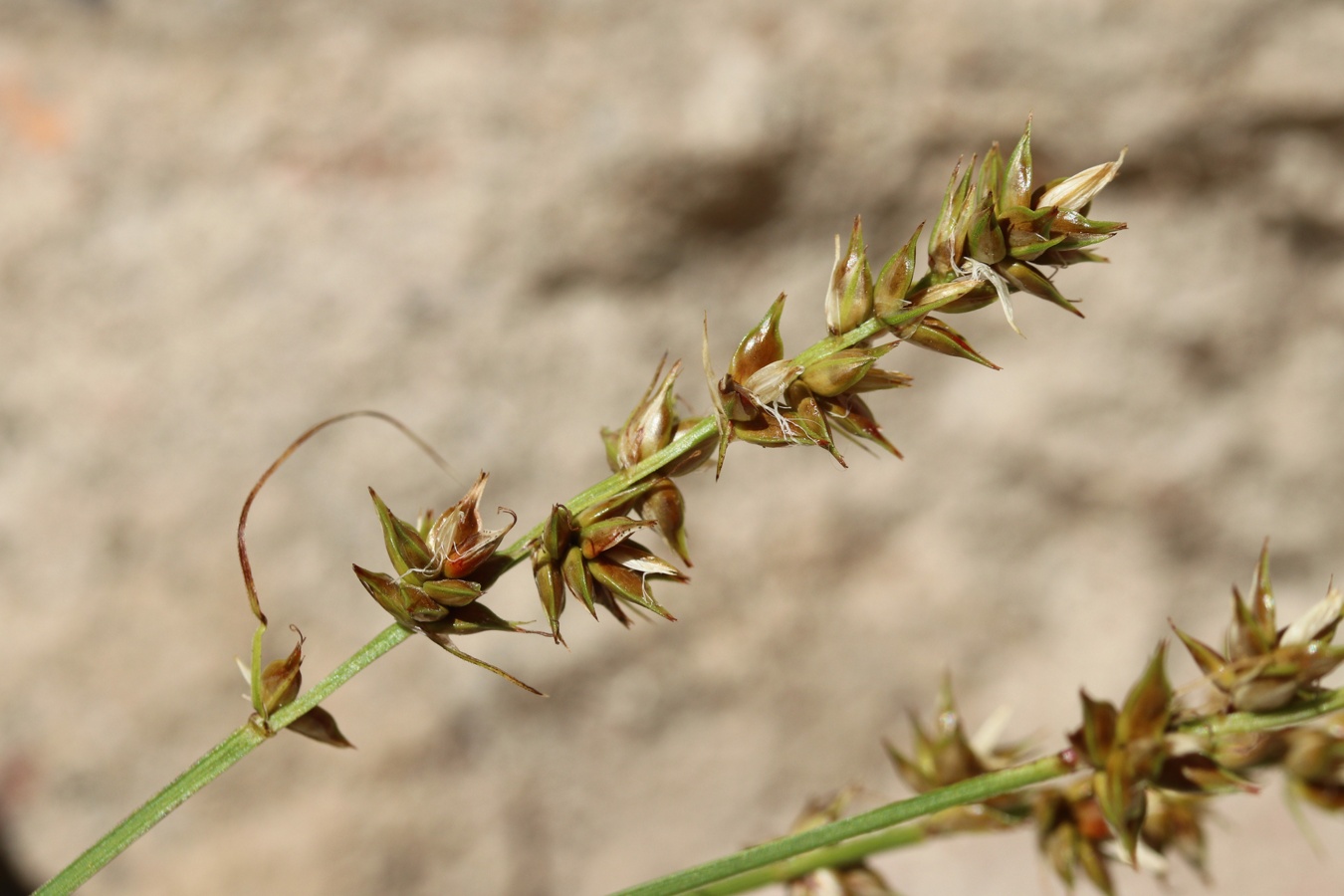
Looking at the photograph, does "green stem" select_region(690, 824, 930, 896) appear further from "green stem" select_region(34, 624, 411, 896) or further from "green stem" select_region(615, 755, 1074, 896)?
"green stem" select_region(34, 624, 411, 896)

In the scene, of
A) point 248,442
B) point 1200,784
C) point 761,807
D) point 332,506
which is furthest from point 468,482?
point 1200,784

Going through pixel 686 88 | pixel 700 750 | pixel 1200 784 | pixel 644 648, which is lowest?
pixel 1200 784

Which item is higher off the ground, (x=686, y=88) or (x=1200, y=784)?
(x=686, y=88)

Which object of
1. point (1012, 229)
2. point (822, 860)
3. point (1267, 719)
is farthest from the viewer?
point (822, 860)

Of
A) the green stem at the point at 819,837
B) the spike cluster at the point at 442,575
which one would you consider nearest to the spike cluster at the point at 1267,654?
the green stem at the point at 819,837

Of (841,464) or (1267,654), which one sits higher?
(841,464)

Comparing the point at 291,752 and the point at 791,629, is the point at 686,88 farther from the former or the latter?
the point at 291,752

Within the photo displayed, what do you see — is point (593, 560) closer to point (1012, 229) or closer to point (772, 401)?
point (772, 401)

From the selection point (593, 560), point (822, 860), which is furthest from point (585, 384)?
point (593, 560)
